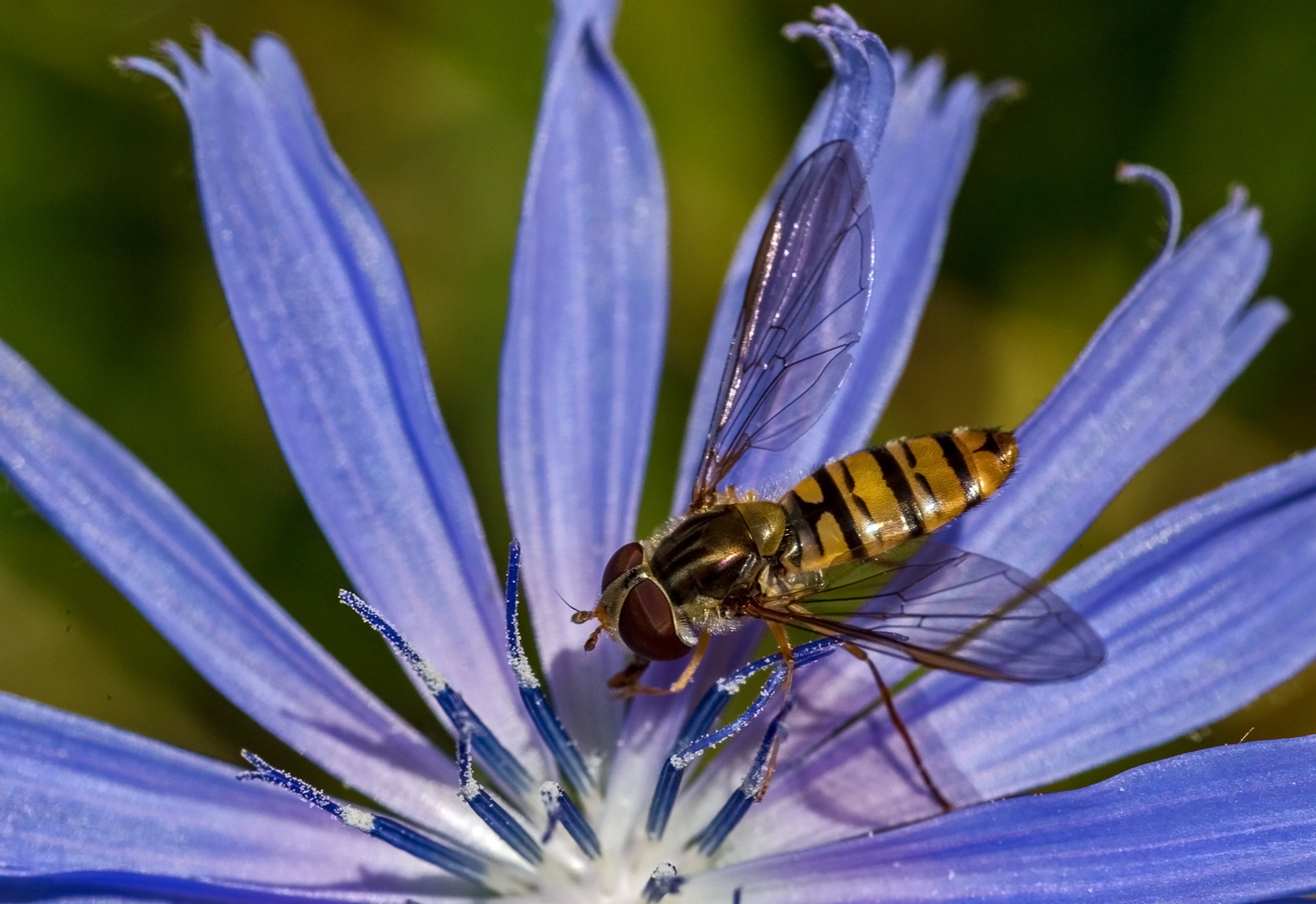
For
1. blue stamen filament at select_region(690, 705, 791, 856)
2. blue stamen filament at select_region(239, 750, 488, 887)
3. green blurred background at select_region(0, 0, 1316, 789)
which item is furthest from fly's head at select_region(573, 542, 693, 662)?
Result: green blurred background at select_region(0, 0, 1316, 789)

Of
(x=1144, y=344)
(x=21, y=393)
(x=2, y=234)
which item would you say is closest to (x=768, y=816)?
(x=1144, y=344)

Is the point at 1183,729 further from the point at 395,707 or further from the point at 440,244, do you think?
the point at 440,244

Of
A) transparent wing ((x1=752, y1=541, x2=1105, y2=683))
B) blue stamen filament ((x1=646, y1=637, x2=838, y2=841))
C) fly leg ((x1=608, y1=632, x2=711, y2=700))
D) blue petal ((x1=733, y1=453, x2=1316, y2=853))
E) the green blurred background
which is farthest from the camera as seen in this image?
the green blurred background

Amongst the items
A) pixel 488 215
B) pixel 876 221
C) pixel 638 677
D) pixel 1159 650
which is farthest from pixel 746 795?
pixel 488 215

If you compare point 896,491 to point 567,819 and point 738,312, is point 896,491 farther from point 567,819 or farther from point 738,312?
point 567,819

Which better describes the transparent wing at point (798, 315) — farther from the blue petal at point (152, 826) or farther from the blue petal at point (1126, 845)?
the blue petal at point (152, 826)

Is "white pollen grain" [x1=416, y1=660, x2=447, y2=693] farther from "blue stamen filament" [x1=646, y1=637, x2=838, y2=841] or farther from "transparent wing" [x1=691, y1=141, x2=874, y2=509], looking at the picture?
"transparent wing" [x1=691, y1=141, x2=874, y2=509]

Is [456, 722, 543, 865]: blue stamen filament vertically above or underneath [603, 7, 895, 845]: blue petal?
underneath
